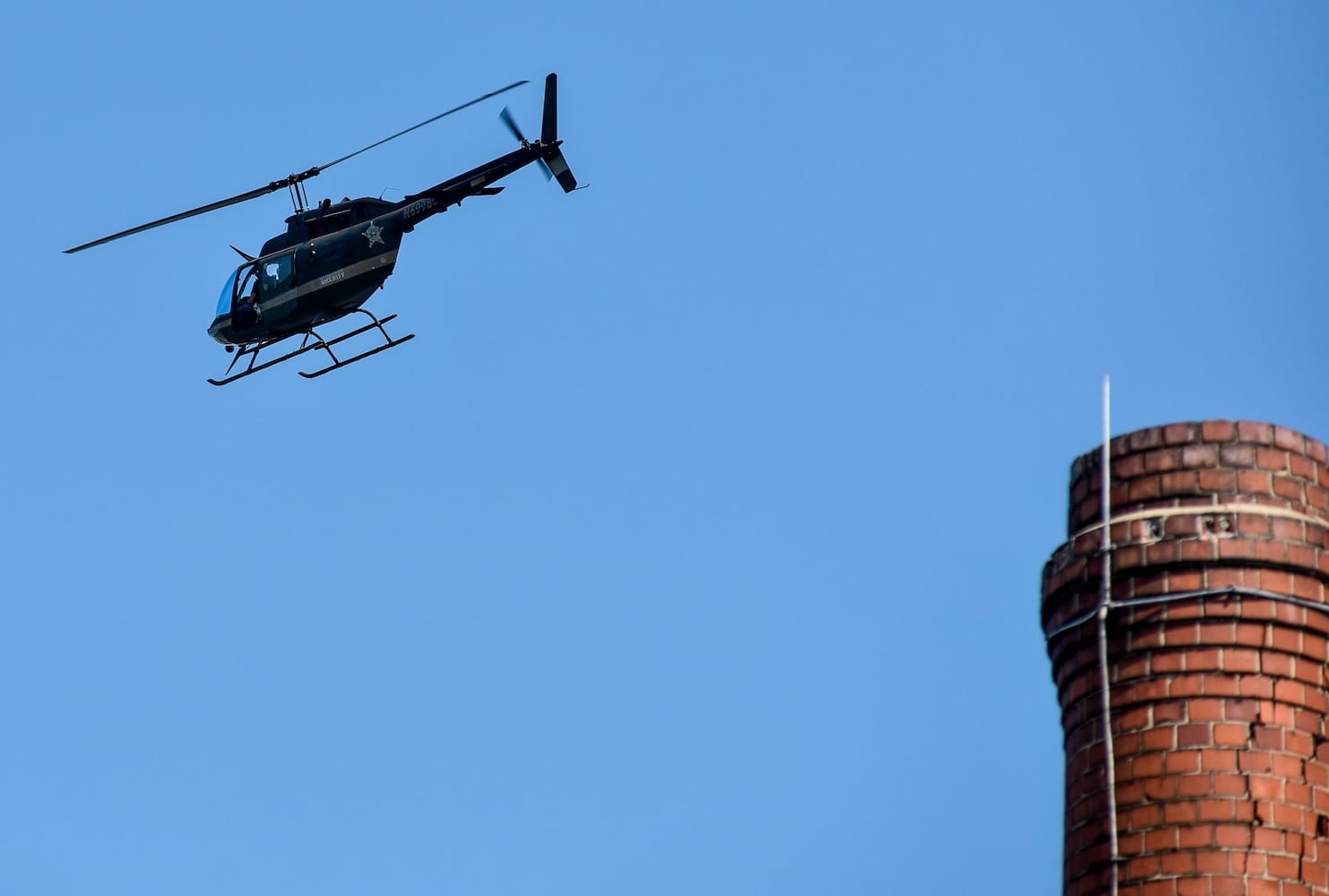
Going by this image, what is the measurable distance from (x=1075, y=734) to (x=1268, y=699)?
1.19 m

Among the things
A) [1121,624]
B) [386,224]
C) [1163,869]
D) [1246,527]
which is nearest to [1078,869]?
[1163,869]

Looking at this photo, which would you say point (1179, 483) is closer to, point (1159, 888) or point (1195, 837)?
point (1195, 837)

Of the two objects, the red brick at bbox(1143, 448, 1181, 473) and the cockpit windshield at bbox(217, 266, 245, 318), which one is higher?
the cockpit windshield at bbox(217, 266, 245, 318)

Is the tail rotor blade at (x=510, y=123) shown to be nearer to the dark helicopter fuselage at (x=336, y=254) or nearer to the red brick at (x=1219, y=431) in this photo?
the dark helicopter fuselage at (x=336, y=254)

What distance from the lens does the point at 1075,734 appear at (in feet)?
37.0

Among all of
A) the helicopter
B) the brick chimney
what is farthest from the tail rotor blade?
the brick chimney

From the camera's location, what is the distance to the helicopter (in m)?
30.9

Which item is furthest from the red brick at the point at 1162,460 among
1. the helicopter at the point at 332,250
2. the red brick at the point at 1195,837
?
the helicopter at the point at 332,250

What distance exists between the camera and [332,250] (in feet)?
103

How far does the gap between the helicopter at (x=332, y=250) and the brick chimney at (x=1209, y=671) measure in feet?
68.1

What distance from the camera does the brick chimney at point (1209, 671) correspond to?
10.3 m

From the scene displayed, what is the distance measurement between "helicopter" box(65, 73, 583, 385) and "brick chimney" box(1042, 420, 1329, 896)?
20.8 meters

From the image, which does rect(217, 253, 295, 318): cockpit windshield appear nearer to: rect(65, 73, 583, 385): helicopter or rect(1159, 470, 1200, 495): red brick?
rect(65, 73, 583, 385): helicopter

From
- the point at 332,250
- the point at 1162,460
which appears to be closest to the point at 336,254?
the point at 332,250
